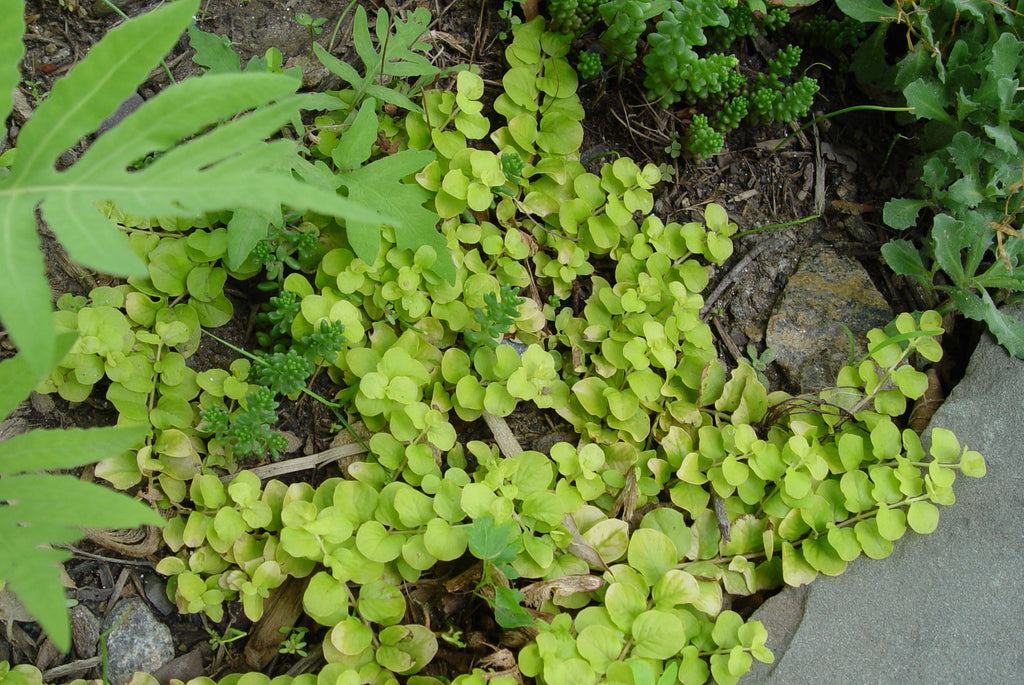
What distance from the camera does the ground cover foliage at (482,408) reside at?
7.57ft

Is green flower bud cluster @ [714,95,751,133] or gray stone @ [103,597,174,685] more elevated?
green flower bud cluster @ [714,95,751,133]

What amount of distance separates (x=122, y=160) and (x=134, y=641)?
160 cm

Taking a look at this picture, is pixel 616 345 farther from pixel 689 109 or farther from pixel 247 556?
pixel 247 556

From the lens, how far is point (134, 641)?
233cm

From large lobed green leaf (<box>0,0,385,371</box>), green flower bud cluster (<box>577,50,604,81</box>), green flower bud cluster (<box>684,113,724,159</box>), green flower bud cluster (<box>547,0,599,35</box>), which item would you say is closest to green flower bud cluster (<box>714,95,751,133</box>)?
green flower bud cluster (<box>684,113,724,159</box>)

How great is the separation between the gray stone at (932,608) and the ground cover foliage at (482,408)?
0.38 ft

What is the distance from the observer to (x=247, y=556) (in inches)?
91.7

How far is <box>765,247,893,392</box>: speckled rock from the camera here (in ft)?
10.2

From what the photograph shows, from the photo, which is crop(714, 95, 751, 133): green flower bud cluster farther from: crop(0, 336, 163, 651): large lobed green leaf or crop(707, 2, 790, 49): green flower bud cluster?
crop(0, 336, 163, 651): large lobed green leaf

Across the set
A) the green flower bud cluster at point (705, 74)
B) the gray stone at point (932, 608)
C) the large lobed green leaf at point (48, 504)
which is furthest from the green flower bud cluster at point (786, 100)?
the large lobed green leaf at point (48, 504)

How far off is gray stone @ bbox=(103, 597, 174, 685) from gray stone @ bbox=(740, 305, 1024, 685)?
1909mm

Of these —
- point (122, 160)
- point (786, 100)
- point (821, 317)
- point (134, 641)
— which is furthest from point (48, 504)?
point (786, 100)

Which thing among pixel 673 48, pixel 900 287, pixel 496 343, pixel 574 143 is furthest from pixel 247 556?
pixel 900 287

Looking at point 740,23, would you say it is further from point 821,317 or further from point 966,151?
point 821,317
